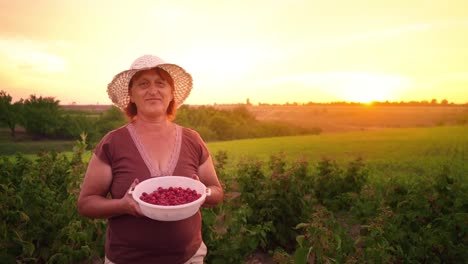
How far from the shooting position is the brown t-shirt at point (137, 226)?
206 centimetres

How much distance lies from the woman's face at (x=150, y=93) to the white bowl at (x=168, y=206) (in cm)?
47

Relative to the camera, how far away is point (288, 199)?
5.20m

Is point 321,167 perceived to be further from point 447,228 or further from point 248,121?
point 248,121

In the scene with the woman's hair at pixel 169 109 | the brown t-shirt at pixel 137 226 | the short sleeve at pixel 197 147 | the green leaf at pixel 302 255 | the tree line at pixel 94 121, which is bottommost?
the tree line at pixel 94 121

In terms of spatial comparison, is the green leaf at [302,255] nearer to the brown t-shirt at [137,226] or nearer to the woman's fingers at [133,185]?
the brown t-shirt at [137,226]

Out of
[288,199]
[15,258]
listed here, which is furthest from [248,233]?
[15,258]

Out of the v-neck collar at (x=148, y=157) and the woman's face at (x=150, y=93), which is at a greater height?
the woman's face at (x=150, y=93)

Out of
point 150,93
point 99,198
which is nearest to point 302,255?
point 99,198

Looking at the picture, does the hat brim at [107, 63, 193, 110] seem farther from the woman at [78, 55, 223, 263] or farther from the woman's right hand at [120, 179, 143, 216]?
the woman's right hand at [120, 179, 143, 216]

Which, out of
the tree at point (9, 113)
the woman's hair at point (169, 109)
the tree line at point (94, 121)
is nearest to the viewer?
the woman's hair at point (169, 109)

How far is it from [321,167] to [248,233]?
146 inches

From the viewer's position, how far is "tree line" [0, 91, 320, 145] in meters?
30.2

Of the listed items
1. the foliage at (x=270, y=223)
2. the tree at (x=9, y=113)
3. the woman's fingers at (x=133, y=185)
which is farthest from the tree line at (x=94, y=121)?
the woman's fingers at (x=133, y=185)

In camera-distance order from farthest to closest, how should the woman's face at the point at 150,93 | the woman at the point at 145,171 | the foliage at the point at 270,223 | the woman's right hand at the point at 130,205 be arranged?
the foliage at the point at 270,223, the woman's face at the point at 150,93, the woman at the point at 145,171, the woman's right hand at the point at 130,205
